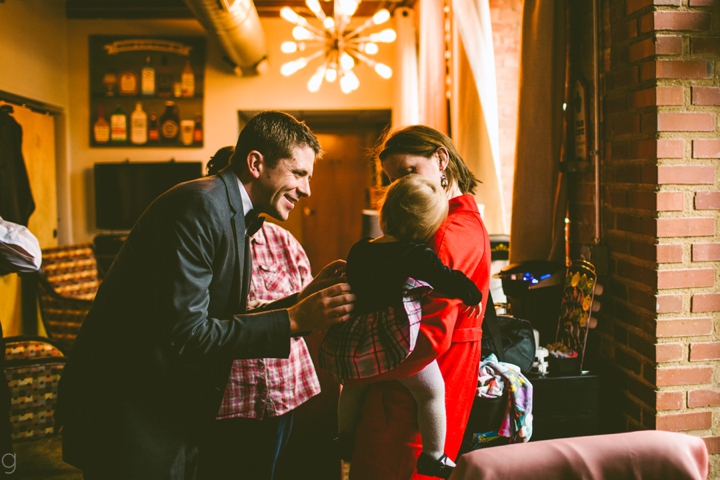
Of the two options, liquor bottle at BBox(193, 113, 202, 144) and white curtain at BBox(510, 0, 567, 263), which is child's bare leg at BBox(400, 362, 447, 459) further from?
liquor bottle at BBox(193, 113, 202, 144)

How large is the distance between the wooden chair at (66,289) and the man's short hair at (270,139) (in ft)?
10.2

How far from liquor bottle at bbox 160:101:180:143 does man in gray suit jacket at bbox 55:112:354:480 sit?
15.0 ft

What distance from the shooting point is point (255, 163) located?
1419 mm

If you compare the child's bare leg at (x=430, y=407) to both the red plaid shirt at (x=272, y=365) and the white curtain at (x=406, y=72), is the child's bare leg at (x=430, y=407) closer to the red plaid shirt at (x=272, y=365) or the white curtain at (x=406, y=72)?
the red plaid shirt at (x=272, y=365)

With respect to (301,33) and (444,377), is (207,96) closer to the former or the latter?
(301,33)

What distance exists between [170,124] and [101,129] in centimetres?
71

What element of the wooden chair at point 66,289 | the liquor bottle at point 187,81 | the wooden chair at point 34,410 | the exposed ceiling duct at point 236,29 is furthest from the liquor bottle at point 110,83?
the wooden chair at point 34,410

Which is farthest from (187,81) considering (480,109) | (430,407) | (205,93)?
(430,407)

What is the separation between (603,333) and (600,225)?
15.8 inches

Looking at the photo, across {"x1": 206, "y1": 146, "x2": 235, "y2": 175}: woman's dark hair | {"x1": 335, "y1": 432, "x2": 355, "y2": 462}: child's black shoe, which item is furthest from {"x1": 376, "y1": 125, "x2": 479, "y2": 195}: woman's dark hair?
{"x1": 335, "y1": 432, "x2": 355, "y2": 462}: child's black shoe

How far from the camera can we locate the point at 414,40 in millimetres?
5129

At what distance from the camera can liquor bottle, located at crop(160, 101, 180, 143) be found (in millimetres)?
5582

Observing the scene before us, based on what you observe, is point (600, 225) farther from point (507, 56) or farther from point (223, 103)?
point (223, 103)

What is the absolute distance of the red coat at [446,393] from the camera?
136 centimetres
